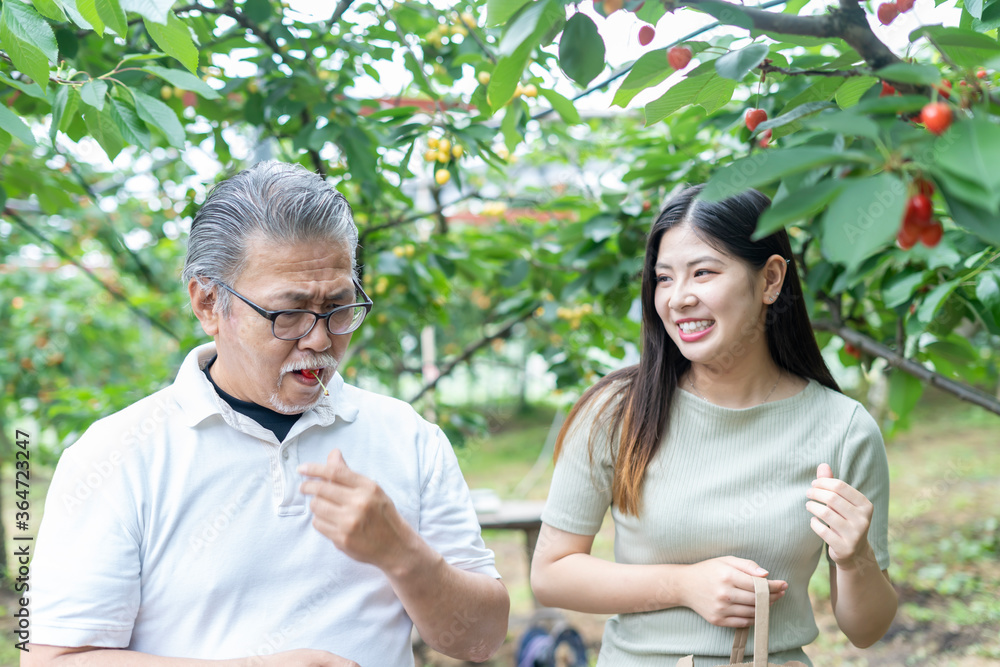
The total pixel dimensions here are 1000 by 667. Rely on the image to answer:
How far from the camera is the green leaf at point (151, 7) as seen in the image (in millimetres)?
926

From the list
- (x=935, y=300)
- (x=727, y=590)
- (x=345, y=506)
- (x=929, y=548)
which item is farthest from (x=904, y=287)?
(x=929, y=548)

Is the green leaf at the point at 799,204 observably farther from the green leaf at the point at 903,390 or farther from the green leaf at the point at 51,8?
the green leaf at the point at 903,390

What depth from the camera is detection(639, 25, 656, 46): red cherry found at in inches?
55.7

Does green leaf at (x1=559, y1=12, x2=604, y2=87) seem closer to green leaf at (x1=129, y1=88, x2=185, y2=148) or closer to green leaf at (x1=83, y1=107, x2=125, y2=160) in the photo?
green leaf at (x1=129, y1=88, x2=185, y2=148)

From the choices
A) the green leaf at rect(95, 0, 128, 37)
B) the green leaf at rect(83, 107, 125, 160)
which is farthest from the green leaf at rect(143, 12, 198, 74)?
the green leaf at rect(83, 107, 125, 160)

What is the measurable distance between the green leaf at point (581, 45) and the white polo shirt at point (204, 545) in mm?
724

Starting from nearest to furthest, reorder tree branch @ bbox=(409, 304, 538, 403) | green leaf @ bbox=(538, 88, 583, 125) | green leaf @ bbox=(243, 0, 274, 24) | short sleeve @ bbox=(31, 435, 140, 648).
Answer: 1. short sleeve @ bbox=(31, 435, 140, 648)
2. green leaf @ bbox=(538, 88, 583, 125)
3. green leaf @ bbox=(243, 0, 274, 24)
4. tree branch @ bbox=(409, 304, 538, 403)

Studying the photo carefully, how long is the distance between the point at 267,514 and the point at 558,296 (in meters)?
1.77

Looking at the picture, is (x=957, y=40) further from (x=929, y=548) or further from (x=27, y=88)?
(x=929, y=548)

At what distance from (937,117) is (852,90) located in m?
0.48

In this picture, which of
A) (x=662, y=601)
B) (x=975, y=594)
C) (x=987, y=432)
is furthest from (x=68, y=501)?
(x=987, y=432)

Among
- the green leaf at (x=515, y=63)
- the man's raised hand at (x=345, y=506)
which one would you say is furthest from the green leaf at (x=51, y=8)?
A: the man's raised hand at (x=345, y=506)

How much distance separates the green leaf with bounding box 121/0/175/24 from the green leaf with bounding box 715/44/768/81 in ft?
2.35

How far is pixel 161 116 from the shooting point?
1.38 m
